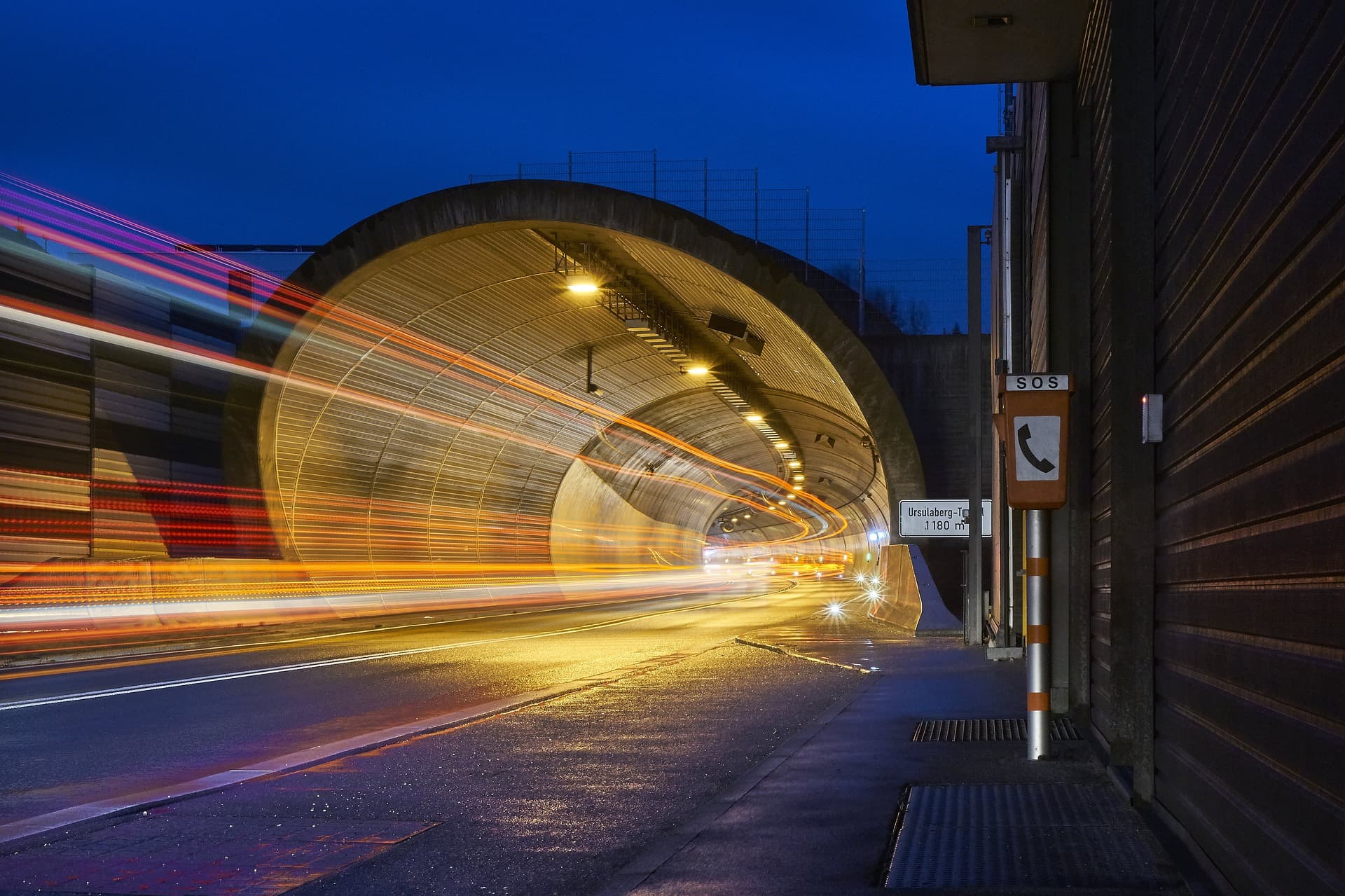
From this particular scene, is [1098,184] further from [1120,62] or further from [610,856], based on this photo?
[610,856]

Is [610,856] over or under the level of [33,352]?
under

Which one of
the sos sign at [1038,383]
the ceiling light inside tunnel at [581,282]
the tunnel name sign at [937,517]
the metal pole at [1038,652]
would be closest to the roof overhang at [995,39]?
the sos sign at [1038,383]

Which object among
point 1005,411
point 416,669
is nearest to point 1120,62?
point 1005,411

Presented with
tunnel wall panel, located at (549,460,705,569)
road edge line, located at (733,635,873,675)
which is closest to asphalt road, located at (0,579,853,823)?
road edge line, located at (733,635,873,675)

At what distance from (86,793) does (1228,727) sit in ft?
20.2

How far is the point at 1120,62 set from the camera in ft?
21.5

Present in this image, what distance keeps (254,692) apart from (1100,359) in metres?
8.87

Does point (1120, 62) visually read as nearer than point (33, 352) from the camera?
Yes

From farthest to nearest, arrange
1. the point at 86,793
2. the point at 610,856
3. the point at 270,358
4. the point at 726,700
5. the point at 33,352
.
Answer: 1. the point at 33,352
2. the point at 270,358
3. the point at 726,700
4. the point at 86,793
5. the point at 610,856

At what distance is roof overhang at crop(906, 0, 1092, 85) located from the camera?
915 centimetres

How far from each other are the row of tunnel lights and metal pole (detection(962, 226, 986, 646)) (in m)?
9.31

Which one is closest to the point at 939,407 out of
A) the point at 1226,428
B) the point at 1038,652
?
the point at 1038,652

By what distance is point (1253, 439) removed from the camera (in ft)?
14.3

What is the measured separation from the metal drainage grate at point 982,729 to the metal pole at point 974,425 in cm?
990
